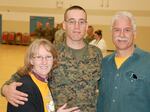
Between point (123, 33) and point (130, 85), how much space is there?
471 mm

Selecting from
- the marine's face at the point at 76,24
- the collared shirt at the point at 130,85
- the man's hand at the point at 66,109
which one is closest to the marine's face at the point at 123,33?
the collared shirt at the point at 130,85

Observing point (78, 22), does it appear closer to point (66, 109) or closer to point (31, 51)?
point (31, 51)

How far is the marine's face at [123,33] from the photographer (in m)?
2.84

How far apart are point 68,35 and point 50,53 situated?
0.59 meters

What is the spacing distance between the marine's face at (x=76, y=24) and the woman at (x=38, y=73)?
0.51 meters

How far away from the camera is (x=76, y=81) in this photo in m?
3.24

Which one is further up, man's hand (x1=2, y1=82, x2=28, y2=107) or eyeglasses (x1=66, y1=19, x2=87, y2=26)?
eyeglasses (x1=66, y1=19, x2=87, y2=26)

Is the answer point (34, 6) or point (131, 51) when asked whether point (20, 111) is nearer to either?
point (131, 51)

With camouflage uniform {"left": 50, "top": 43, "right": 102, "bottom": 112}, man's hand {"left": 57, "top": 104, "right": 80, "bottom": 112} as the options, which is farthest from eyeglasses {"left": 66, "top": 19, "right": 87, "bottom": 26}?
man's hand {"left": 57, "top": 104, "right": 80, "bottom": 112}

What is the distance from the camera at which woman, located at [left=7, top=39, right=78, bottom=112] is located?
256 cm

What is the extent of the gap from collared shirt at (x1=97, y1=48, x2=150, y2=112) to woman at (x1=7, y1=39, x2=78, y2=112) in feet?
1.63

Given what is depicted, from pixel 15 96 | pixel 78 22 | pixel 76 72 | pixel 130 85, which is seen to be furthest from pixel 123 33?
pixel 15 96

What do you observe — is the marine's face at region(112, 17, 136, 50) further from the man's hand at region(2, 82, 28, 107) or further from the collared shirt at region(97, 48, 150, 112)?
the man's hand at region(2, 82, 28, 107)

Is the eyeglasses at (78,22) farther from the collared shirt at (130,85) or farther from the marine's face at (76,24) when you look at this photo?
the collared shirt at (130,85)
